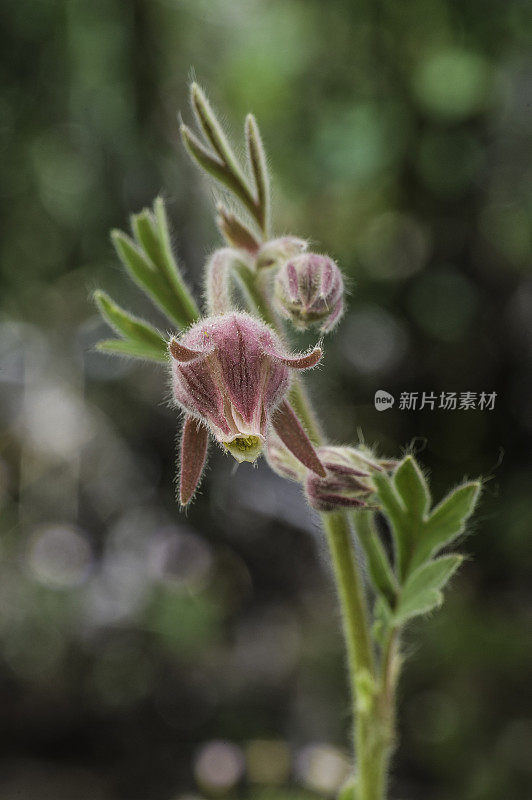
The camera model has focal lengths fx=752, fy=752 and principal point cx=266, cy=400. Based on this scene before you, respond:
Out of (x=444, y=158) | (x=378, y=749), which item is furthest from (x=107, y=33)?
(x=378, y=749)

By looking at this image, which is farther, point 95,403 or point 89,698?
point 95,403

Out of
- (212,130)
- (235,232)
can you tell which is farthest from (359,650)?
(212,130)

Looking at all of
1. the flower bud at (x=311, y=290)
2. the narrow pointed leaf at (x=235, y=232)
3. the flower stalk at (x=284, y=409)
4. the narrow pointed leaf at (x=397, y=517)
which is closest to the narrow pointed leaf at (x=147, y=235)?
the flower stalk at (x=284, y=409)

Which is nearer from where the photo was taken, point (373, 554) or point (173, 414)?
point (373, 554)

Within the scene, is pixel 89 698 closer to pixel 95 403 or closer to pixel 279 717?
pixel 279 717

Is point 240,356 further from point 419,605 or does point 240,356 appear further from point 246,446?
point 419,605
